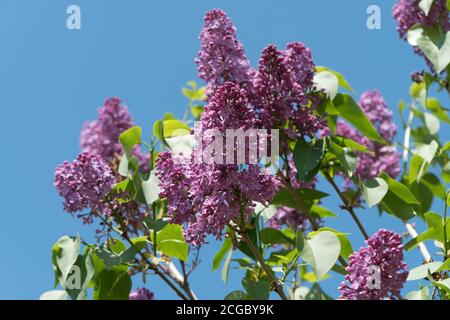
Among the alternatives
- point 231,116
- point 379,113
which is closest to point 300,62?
point 231,116

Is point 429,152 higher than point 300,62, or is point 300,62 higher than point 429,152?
point 300,62

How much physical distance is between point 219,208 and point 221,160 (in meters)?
0.15

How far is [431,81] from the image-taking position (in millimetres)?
3816

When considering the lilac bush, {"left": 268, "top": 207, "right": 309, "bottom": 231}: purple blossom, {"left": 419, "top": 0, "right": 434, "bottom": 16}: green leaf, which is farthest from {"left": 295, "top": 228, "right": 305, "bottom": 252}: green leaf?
{"left": 419, "top": 0, "right": 434, "bottom": 16}: green leaf

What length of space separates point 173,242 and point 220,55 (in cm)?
76

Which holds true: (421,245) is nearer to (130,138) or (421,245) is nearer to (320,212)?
(320,212)

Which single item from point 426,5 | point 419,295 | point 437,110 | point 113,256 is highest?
point 426,5

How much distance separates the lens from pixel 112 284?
3.31m

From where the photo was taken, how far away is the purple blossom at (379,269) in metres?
2.38

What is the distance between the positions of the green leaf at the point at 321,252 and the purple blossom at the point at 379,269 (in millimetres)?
154

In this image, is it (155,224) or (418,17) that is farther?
(418,17)
